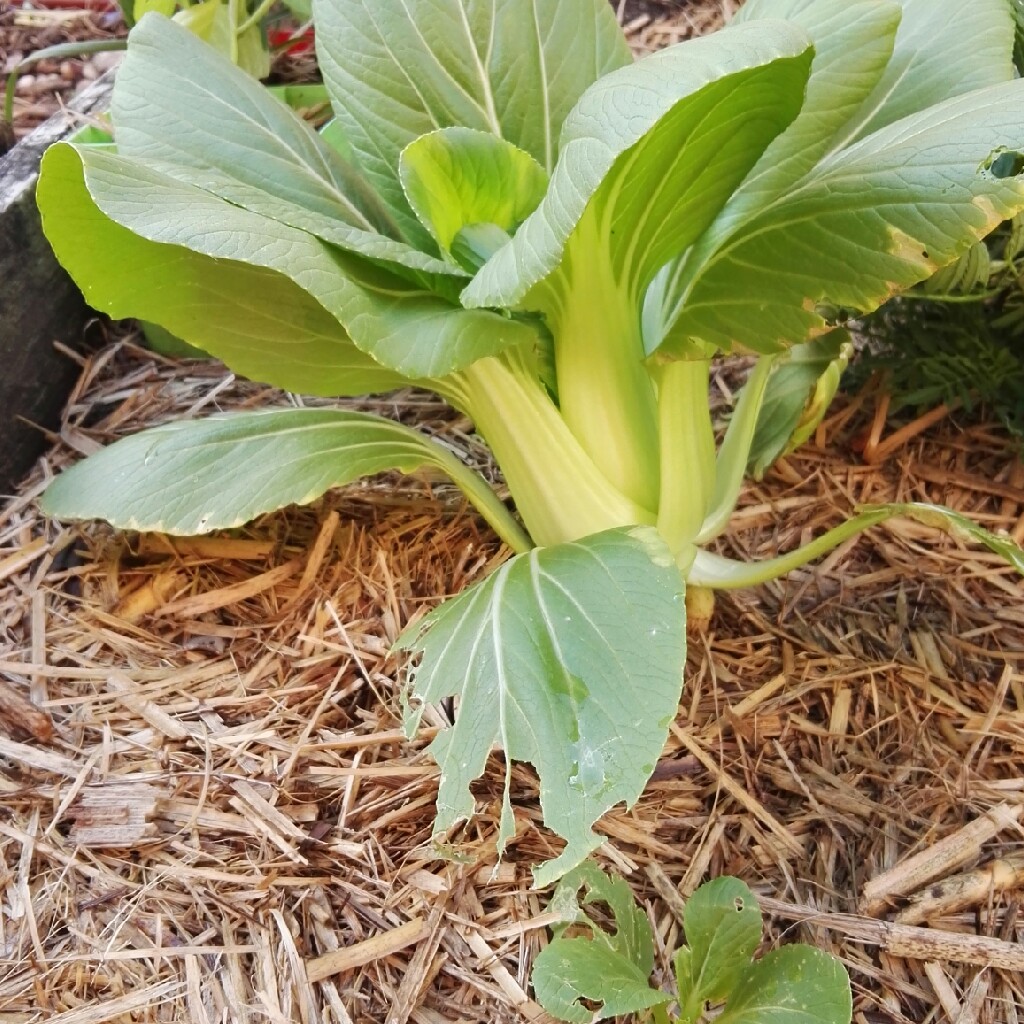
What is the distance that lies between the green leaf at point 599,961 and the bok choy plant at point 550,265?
137 millimetres

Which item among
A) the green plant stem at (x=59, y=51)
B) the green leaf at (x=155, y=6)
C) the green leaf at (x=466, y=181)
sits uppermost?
the green leaf at (x=155, y=6)

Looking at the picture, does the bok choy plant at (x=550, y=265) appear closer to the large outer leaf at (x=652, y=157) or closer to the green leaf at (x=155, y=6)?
the large outer leaf at (x=652, y=157)

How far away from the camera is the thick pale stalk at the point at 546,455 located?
101cm

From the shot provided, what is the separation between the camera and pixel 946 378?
1264 millimetres

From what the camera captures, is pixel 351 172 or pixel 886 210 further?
pixel 351 172

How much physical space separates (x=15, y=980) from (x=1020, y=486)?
1354mm

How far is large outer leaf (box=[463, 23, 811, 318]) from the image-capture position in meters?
0.65

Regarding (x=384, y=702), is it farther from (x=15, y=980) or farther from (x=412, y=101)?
(x=412, y=101)

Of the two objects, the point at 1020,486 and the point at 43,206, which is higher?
the point at 43,206

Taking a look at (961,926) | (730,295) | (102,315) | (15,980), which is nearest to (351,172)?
(730,295)

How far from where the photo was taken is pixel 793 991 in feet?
2.62

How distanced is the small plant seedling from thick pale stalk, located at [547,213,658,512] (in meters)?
0.42

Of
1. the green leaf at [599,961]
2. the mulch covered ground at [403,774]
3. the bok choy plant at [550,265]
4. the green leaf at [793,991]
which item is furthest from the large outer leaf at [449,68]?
the green leaf at [793,991]

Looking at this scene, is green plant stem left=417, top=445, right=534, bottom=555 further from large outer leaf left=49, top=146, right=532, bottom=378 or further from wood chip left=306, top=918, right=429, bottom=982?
wood chip left=306, top=918, right=429, bottom=982
